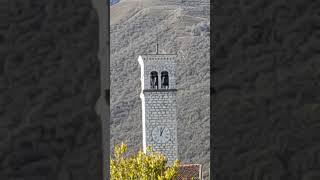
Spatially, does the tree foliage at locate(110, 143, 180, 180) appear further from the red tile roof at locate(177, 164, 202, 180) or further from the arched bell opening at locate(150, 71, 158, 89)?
the arched bell opening at locate(150, 71, 158, 89)

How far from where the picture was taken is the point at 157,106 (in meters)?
23.2

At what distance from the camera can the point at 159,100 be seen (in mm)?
23031

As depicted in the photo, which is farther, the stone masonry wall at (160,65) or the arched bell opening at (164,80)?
the arched bell opening at (164,80)

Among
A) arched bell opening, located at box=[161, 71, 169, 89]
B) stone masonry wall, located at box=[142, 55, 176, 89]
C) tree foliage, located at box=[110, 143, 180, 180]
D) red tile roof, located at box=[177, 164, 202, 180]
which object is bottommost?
red tile roof, located at box=[177, 164, 202, 180]

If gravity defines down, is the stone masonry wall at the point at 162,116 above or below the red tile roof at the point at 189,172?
above

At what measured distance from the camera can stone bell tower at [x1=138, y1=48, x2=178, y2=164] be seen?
22875mm

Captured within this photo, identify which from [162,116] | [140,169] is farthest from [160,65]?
[140,169]

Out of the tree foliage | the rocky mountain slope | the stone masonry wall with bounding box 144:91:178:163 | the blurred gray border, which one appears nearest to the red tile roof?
the stone masonry wall with bounding box 144:91:178:163

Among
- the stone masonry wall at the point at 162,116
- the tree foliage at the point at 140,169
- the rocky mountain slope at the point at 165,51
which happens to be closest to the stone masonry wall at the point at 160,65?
the stone masonry wall at the point at 162,116

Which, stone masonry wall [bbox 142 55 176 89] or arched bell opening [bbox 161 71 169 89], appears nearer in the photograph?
stone masonry wall [bbox 142 55 176 89]

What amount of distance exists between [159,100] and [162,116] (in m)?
0.74

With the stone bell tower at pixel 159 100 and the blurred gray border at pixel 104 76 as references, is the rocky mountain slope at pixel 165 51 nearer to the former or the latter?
the stone bell tower at pixel 159 100

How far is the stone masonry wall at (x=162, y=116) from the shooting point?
22859 millimetres
